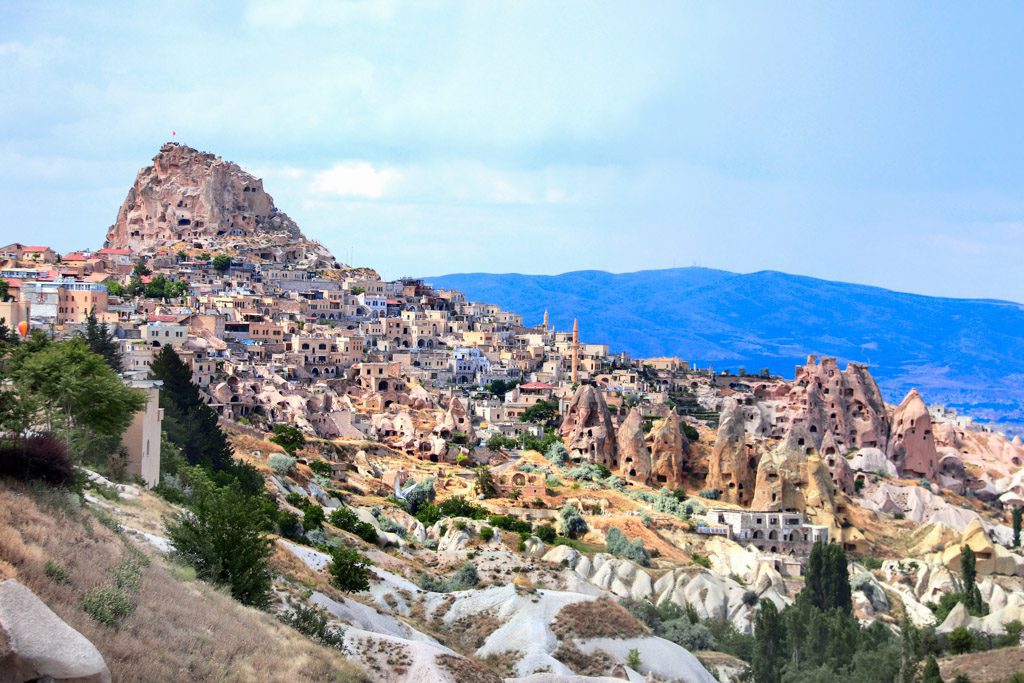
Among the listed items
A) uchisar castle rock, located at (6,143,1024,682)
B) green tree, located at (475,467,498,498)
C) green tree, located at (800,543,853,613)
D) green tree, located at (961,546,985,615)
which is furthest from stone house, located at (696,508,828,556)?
green tree, located at (475,467,498,498)

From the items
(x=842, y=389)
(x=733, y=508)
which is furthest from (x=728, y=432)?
(x=842, y=389)

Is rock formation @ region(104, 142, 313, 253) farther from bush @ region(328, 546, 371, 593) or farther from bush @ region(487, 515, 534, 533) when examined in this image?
bush @ region(328, 546, 371, 593)

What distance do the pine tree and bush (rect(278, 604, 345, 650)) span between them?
19.9 metres

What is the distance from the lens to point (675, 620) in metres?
47.1

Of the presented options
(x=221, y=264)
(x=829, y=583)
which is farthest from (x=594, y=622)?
(x=221, y=264)

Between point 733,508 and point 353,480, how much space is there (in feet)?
68.4

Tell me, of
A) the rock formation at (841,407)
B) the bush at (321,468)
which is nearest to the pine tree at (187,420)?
the bush at (321,468)

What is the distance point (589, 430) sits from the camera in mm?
81000

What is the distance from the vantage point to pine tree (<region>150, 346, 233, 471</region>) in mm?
47469

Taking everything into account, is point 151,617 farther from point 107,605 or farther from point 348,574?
point 348,574

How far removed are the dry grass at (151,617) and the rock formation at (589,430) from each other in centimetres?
5504

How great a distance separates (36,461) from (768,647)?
2989 centimetres

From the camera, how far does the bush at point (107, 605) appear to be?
19.6 meters

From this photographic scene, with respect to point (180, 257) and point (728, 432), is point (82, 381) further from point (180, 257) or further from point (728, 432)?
point (180, 257)
